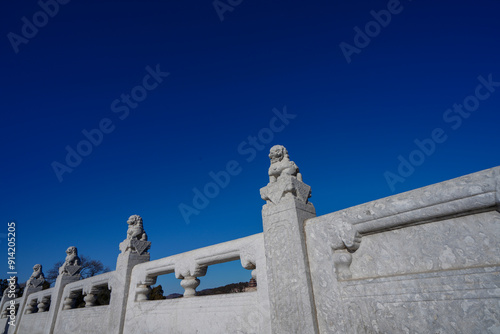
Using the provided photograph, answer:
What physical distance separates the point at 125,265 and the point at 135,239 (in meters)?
0.50

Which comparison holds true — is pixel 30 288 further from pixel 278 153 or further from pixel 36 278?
pixel 278 153

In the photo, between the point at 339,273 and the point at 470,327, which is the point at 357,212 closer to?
the point at 339,273

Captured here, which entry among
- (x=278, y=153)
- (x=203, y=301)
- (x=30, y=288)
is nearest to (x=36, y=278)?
(x=30, y=288)

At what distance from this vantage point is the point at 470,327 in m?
1.86

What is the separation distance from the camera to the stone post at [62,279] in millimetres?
6691

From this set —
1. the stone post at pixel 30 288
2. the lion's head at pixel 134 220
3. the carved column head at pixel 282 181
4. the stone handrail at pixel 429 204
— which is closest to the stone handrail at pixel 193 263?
the carved column head at pixel 282 181

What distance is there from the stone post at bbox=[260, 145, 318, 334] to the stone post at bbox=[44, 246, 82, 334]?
675cm

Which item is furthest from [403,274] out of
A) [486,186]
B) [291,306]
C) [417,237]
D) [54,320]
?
[54,320]

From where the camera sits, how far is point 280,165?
3367 mm

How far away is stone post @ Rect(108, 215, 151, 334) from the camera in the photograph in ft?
15.6

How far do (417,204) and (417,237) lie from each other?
0.95 feet

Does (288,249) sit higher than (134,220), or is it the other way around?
(134,220)

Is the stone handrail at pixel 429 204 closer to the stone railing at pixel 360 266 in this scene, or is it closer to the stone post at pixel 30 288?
the stone railing at pixel 360 266

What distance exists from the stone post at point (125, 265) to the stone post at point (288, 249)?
3.30 metres
